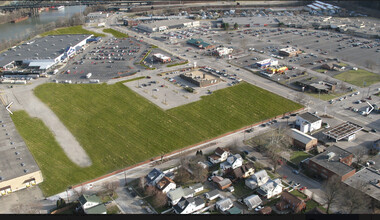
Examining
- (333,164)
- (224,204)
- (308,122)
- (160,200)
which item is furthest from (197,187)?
(308,122)

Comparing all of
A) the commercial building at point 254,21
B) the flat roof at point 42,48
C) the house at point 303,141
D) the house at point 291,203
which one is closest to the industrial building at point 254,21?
the commercial building at point 254,21

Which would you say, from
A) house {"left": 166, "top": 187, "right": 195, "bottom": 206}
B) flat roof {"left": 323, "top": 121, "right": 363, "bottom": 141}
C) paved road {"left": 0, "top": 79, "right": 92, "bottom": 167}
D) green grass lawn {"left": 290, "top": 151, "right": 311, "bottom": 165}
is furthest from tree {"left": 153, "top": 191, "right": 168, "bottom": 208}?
flat roof {"left": 323, "top": 121, "right": 363, "bottom": 141}

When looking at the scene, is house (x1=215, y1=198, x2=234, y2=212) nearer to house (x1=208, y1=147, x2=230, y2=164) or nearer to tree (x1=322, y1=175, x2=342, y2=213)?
house (x1=208, y1=147, x2=230, y2=164)

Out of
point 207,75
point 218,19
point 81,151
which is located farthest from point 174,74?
point 218,19

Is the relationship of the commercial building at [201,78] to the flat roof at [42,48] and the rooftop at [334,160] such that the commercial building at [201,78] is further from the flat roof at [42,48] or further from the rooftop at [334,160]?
the flat roof at [42,48]

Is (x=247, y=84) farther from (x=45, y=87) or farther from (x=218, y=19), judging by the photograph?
(x=218, y=19)

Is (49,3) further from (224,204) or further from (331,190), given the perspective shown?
(331,190)
